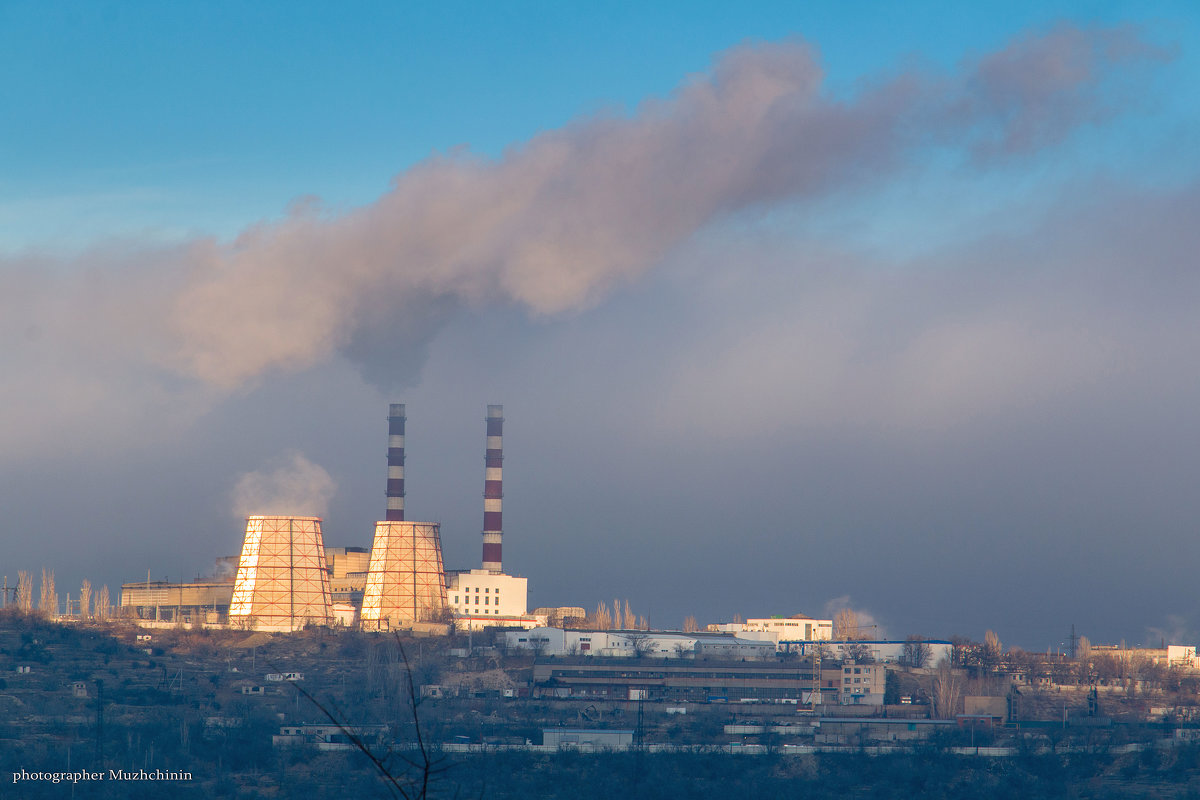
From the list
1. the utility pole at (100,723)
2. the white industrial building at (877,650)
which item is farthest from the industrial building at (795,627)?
the utility pole at (100,723)

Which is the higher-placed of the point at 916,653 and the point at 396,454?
the point at 396,454

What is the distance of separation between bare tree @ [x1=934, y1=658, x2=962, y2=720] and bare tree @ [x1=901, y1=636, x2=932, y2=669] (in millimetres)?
3185

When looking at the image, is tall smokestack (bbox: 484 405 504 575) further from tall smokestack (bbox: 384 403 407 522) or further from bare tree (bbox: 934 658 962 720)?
bare tree (bbox: 934 658 962 720)

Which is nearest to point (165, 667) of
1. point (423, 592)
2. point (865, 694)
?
point (423, 592)

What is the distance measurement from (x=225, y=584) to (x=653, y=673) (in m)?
22.4

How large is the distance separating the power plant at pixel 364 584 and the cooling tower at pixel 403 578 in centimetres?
5

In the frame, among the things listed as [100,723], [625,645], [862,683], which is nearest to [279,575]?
[625,645]

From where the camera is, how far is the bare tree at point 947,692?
190 feet

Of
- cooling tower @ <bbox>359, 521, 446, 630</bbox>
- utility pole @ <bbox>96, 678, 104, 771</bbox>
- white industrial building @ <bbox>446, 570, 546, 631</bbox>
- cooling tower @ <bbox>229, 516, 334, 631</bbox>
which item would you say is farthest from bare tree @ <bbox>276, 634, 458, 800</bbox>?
white industrial building @ <bbox>446, 570, 546, 631</bbox>

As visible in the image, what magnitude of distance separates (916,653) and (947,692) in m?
9.59

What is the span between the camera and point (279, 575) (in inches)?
2667

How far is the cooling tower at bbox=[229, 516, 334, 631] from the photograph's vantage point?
220ft

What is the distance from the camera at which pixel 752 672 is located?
205ft

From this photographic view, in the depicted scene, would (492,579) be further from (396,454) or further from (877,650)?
(877,650)
